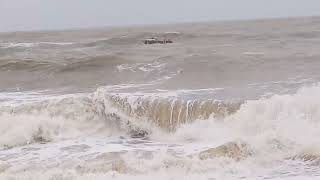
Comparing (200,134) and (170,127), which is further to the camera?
(170,127)

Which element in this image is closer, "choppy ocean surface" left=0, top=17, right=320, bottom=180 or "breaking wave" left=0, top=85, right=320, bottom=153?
"choppy ocean surface" left=0, top=17, right=320, bottom=180

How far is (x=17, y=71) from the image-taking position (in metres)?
22.3

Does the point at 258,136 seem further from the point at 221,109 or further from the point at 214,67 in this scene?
the point at 214,67

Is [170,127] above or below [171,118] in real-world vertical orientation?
below

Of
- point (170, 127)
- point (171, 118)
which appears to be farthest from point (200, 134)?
point (171, 118)

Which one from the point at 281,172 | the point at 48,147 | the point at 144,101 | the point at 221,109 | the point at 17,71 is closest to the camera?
the point at 281,172

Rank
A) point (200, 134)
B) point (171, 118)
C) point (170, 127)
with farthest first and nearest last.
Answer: point (171, 118) → point (170, 127) → point (200, 134)

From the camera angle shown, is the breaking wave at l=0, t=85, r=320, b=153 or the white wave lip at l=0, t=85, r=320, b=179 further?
the breaking wave at l=0, t=85, r=320, b=153

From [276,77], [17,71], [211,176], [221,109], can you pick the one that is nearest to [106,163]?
[211,176]

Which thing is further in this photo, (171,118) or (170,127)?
(171,118)

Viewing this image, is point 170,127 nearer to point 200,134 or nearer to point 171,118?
point 171,118

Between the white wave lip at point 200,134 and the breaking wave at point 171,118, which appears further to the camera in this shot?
the breaking wave at point 171,118

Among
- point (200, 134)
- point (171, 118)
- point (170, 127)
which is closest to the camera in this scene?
point (200, 134)

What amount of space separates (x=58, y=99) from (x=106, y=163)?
4.51m
